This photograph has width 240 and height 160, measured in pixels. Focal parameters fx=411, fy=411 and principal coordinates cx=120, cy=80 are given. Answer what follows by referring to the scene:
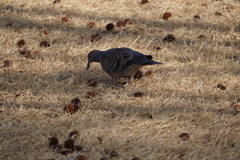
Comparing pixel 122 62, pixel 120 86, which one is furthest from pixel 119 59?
pixel 120 86

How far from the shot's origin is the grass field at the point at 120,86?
4.53 metres

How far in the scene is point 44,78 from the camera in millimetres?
6262

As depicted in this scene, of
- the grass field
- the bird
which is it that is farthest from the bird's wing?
the grass field

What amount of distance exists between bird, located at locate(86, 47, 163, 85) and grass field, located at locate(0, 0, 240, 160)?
0.74 ft

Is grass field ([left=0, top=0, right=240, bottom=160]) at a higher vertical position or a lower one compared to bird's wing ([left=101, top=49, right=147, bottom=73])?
lower

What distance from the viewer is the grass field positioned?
4.53 m

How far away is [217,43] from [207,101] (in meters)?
2.25

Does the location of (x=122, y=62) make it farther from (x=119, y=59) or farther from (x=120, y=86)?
(x=120, y=86)

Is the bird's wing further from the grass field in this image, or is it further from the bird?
the grass field

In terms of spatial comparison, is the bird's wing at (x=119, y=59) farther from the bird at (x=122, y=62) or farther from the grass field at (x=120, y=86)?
the grass field at (x=120, y=86)

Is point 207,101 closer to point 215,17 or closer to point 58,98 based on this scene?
point 58,98

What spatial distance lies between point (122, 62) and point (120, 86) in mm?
410

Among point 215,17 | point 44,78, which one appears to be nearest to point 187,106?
point 44,78

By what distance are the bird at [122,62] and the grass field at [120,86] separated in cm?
23
